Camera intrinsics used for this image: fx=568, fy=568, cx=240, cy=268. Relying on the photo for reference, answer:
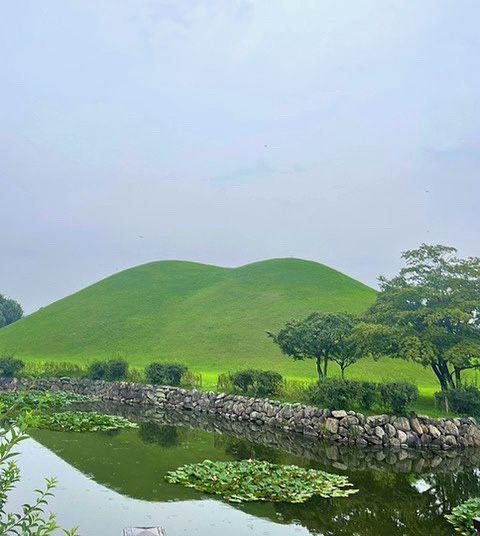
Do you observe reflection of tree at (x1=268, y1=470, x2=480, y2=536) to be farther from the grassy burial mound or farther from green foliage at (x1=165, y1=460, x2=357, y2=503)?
the grassy burial mound

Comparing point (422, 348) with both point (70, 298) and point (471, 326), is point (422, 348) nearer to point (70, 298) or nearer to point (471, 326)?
point (471, 326)

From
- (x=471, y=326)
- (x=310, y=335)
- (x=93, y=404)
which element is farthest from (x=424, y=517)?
(x=93, y=404)

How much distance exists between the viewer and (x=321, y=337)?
30.3 m

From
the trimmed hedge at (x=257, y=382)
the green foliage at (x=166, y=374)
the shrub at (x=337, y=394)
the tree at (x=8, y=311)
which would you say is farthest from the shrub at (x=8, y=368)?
the tree at (x=8, y=311)

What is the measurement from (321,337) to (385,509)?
659 inches

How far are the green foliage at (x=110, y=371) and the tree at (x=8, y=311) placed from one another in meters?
62.5

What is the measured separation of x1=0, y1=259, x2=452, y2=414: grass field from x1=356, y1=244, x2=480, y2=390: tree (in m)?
13.2

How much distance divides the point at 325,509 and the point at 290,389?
1566cm

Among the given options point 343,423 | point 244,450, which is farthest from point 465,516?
point 343,423

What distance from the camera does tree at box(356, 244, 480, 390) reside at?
25.6m

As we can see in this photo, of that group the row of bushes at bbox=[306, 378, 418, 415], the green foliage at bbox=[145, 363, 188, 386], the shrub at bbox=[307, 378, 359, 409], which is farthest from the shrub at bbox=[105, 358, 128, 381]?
the shrub at bbox=[307, 378, 359, 409]

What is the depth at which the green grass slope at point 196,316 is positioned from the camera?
165 ft

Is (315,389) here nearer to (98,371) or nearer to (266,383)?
(266,383)

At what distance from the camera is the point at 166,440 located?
21969mm
